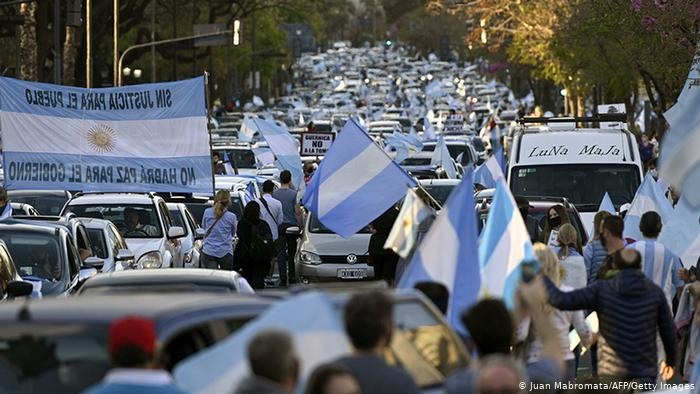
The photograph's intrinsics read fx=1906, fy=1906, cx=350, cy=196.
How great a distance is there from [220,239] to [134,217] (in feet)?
4.99

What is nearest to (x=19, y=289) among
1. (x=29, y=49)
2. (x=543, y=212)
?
(x=543, y=212)

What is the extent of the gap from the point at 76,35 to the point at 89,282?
45.4 meters

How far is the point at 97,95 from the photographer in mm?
21938

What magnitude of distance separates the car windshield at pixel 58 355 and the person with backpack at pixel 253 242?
13408mm

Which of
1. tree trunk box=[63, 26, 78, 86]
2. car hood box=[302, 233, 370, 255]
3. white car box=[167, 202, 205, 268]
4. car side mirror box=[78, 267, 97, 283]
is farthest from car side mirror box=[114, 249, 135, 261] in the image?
tree trunk box=[63, 26, 78, 86]

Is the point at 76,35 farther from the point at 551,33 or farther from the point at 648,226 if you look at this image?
the point at 648,226

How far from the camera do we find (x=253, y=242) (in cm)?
2081

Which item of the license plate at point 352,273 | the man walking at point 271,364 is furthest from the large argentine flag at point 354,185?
the man walking at point 271,364

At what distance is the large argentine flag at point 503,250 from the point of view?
32.1ft

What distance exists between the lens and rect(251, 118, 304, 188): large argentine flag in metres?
32.5

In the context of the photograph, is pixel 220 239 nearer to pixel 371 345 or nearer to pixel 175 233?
pixel 175 233

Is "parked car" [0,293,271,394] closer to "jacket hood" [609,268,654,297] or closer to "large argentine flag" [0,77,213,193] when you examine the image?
"jacket hood" [609,268,654,297]

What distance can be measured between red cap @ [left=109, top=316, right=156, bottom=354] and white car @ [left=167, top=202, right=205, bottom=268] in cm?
1463

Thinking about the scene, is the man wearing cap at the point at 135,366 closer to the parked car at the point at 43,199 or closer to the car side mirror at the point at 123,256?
the car side mirror at the point at 123,256
